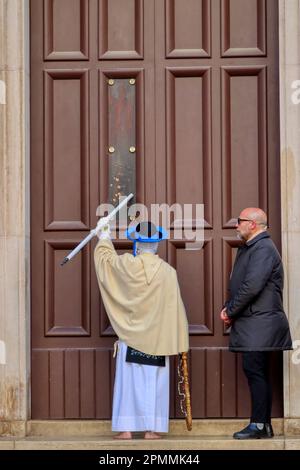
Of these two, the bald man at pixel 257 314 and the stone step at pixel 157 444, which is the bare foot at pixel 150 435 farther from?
the bald man at pixel 257 314

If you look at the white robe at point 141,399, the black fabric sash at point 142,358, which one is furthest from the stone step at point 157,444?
the black fabric sash at point 142,358

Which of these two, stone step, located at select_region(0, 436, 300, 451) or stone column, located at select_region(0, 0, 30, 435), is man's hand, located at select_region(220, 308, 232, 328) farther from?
stone column, located at select_region(0, 0, 30, 435)

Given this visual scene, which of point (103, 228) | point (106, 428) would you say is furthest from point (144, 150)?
point (106, 428)

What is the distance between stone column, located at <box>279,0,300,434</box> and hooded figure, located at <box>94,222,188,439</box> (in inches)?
35.8

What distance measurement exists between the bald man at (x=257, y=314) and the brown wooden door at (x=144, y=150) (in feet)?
1.60

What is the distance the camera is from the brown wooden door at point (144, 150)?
1199 centimetres

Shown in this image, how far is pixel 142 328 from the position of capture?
1138cm

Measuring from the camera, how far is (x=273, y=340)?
11344 mm

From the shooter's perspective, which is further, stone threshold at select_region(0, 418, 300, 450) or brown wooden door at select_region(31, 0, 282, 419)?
brown wooden door at select_region(31, 0, 282, 419)

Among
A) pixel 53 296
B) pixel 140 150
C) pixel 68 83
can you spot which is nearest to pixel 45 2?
pixel 68 83

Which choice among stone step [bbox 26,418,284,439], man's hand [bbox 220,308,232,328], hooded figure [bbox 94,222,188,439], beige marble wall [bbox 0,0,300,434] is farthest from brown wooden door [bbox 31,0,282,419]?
hooded figure [bbox 94,222,188,439]

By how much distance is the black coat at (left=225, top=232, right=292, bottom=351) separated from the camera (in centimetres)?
1130

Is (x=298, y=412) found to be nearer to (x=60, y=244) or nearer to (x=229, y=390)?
(x=229, y=390)

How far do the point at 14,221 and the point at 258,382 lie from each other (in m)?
2.32
